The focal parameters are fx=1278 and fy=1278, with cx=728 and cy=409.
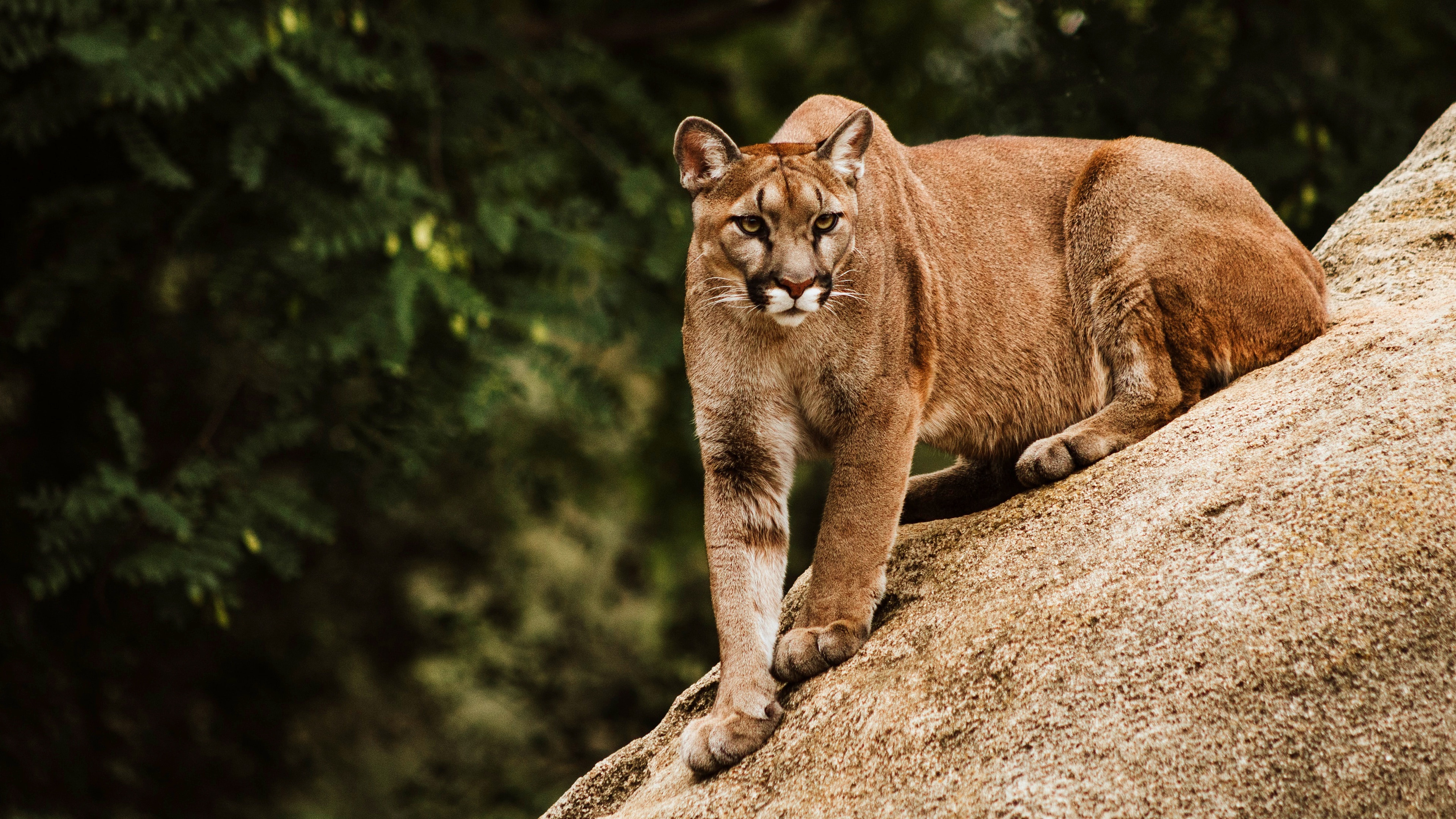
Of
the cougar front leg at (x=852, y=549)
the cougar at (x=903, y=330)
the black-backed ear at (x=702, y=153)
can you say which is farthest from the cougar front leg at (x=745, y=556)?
the black-backed ear at (x=702, y=153)

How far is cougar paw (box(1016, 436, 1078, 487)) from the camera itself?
194 inches

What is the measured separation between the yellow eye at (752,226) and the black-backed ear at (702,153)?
0.29 metres

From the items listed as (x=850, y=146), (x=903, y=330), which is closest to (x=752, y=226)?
(x=850, y=146)

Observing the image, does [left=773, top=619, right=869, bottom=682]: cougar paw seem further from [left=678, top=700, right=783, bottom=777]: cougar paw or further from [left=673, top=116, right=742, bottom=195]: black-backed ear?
[left=673, top=116, right=742, bottom=195]: black-backed ear

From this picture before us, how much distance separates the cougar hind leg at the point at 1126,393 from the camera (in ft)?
16.2

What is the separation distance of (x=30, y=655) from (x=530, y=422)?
4.27 metres

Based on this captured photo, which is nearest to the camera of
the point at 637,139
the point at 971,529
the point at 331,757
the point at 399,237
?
the point at 971,529

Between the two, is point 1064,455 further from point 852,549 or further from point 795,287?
point 795,287

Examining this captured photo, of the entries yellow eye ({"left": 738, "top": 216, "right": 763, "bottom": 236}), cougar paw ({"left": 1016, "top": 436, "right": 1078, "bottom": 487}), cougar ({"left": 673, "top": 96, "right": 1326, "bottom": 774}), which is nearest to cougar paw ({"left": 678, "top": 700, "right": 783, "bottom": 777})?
cougar ({"left": 673, "top": 96, "right": 1326, "bottom": 774})

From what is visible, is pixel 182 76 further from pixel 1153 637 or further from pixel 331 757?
pixel 331 757

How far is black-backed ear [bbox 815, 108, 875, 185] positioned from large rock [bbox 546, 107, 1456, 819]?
1.44 meters

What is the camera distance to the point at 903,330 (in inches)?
197

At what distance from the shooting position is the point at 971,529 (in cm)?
493

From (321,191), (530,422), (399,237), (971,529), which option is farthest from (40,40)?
(971,529)
